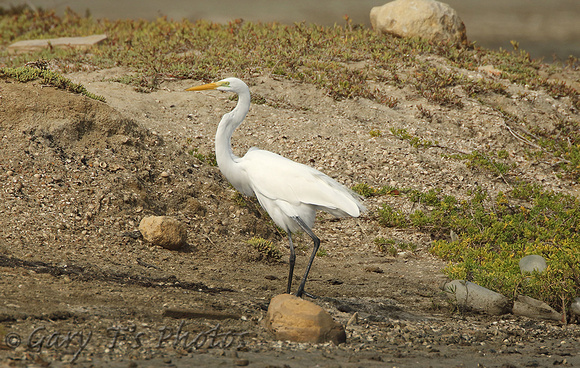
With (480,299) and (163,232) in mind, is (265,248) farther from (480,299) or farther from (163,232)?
(480,299)

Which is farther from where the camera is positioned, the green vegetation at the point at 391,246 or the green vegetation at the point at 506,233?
the green vegetation at the point at 391,246

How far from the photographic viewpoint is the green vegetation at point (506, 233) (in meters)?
6.16

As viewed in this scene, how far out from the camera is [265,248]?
7.38m

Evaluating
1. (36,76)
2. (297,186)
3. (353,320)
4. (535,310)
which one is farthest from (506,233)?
(36,76)

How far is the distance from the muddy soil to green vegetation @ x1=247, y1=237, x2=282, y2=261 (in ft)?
0.36

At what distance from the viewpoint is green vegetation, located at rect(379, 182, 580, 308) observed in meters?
6.16

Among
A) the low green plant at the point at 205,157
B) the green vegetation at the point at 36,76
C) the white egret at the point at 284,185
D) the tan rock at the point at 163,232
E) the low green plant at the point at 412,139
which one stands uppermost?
the green vegetation at the point at 36,76

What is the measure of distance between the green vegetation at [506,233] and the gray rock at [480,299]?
0.78 feet

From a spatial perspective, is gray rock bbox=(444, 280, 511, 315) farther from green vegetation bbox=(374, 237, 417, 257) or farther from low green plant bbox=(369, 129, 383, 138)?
low green plant bbox=(369, 129, 383, 138)

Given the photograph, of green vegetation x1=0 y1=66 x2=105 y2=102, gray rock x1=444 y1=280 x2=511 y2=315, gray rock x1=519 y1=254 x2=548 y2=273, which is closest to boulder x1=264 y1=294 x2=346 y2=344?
gray rock x1=444 y1=280 x2=511 y2=315

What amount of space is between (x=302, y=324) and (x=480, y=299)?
8.19 feet

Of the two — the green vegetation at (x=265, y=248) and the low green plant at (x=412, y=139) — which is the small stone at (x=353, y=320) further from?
the low green plant at (x=412, y=139)

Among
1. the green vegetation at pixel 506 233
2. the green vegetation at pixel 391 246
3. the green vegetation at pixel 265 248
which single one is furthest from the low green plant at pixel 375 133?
the green vegetation at pixel 265 248

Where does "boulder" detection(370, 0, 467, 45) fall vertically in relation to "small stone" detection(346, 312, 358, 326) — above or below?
above
